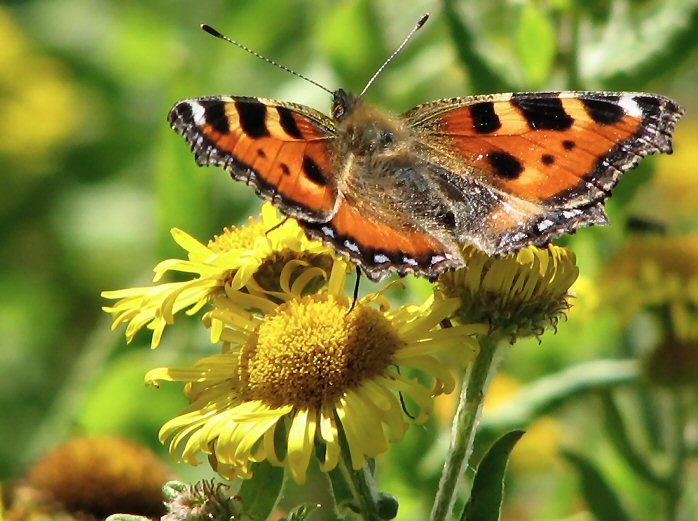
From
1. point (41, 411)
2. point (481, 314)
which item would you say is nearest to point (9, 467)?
point (41, 411)

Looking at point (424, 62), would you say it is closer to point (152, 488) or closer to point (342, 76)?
point (342, 76)

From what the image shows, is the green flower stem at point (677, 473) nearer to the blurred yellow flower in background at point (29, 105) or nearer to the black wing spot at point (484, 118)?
the black wing spot at point (484, 118)

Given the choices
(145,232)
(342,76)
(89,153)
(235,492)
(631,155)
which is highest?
(89,153)

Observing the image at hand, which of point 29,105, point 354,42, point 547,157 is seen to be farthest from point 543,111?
point 29,105

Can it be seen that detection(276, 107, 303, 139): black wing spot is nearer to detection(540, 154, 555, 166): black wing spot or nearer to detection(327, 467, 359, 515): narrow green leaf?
detection(540, 154, 555, 166): black wing spot

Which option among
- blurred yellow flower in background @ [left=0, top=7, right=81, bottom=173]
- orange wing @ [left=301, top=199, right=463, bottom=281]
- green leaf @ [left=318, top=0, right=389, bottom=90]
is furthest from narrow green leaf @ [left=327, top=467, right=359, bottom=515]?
blurred yellow flower in background @ [left=0, top=7, right=81, bottom=173]

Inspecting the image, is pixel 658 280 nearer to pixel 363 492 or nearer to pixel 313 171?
pixel 313 171

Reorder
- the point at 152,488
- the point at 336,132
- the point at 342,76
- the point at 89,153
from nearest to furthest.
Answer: the point at 336,132 < the point at 152,488 < the point at 342,76 < the point at 89,153
